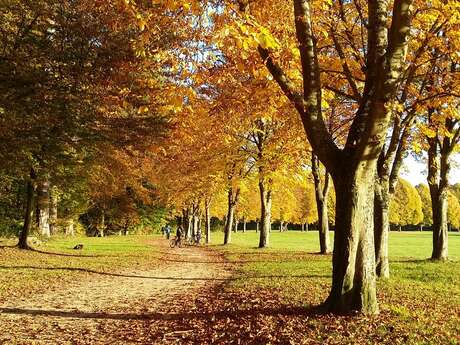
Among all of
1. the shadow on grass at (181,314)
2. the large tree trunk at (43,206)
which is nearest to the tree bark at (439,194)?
the shadow on grass at (181,314)

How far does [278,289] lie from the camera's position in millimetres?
12117

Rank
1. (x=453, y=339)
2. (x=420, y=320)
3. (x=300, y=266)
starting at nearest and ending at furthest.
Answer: (x=453, y=339), (x=420, y=320), (x=300, y=266)

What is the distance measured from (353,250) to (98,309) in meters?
5.99

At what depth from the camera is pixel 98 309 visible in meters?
10.3

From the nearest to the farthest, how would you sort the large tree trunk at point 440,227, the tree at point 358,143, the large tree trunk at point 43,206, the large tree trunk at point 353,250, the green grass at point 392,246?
the tree at point 358,143, the large tree trunk at point 353,250, the large tree trunk at point 440,227, the large tree trunk at point 43,206, the green grass at point 392,246

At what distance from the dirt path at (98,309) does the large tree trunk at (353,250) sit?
338cm

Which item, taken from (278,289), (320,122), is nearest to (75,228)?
(278,289)

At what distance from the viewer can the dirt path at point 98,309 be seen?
8.04 m

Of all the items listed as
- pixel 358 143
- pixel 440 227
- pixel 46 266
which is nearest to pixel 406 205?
pixel 440 227

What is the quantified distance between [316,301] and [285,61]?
17.9 feet

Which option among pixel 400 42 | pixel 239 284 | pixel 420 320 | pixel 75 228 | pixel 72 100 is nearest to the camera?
pixel 400 42

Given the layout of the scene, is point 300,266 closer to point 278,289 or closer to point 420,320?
point 278,289

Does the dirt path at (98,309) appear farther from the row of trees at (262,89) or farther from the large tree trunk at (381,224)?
the large tree trunk at (381,224)

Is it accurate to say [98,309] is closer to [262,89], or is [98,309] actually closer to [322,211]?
[262,89]
